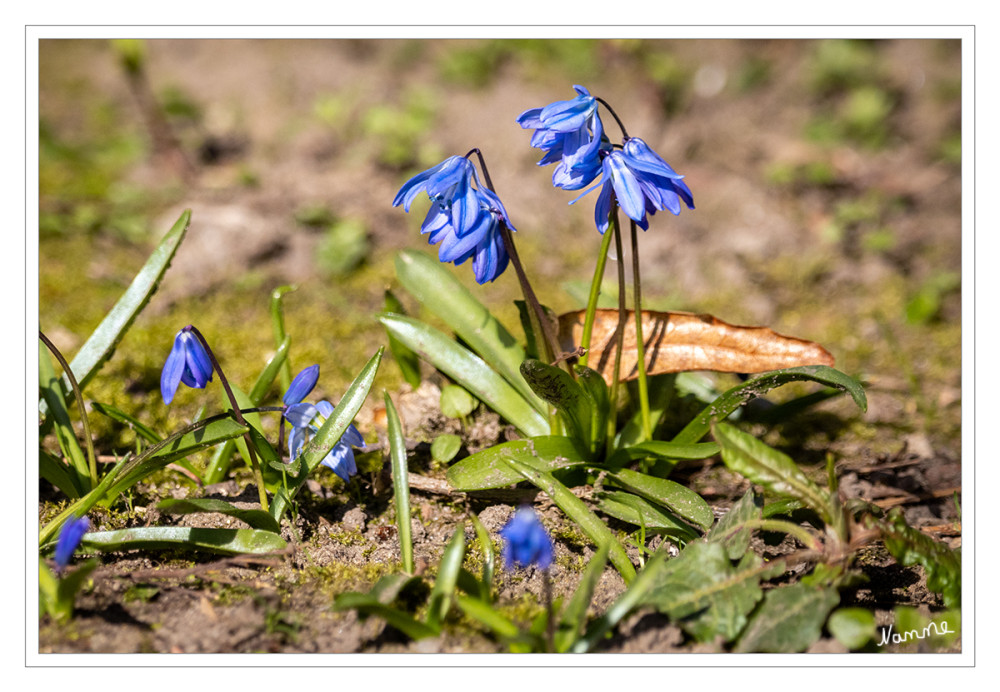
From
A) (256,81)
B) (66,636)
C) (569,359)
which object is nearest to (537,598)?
(569,359)

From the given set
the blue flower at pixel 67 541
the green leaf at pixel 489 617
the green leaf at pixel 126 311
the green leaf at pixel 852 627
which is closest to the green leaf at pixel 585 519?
the green leaf at pixel 489 617

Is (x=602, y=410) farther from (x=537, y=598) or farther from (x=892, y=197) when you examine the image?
(x=892, y=197)

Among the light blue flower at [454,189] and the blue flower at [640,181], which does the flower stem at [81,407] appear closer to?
the light blue flower at [454,189]

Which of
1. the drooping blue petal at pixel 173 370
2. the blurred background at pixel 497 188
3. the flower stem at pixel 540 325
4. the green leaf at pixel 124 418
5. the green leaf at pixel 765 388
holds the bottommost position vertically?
the green leaf at pixel 124 418

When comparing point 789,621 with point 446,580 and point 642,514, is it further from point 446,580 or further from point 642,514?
point 446,580

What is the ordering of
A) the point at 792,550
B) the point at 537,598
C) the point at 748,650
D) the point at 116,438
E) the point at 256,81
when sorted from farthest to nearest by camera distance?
1. the point at 256,81
2. the point at 116,438
3. the point at 792,550
4. the point at 537,598
5. the point at 748,650

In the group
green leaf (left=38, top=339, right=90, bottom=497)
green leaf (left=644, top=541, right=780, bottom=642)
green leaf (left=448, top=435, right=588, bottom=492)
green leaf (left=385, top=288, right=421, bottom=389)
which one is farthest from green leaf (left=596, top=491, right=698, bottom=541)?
green leaf (left=38, top=339, right=90, bottom=497)

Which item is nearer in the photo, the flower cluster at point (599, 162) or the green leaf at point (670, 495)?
the flower cluster at point (599, 162)
